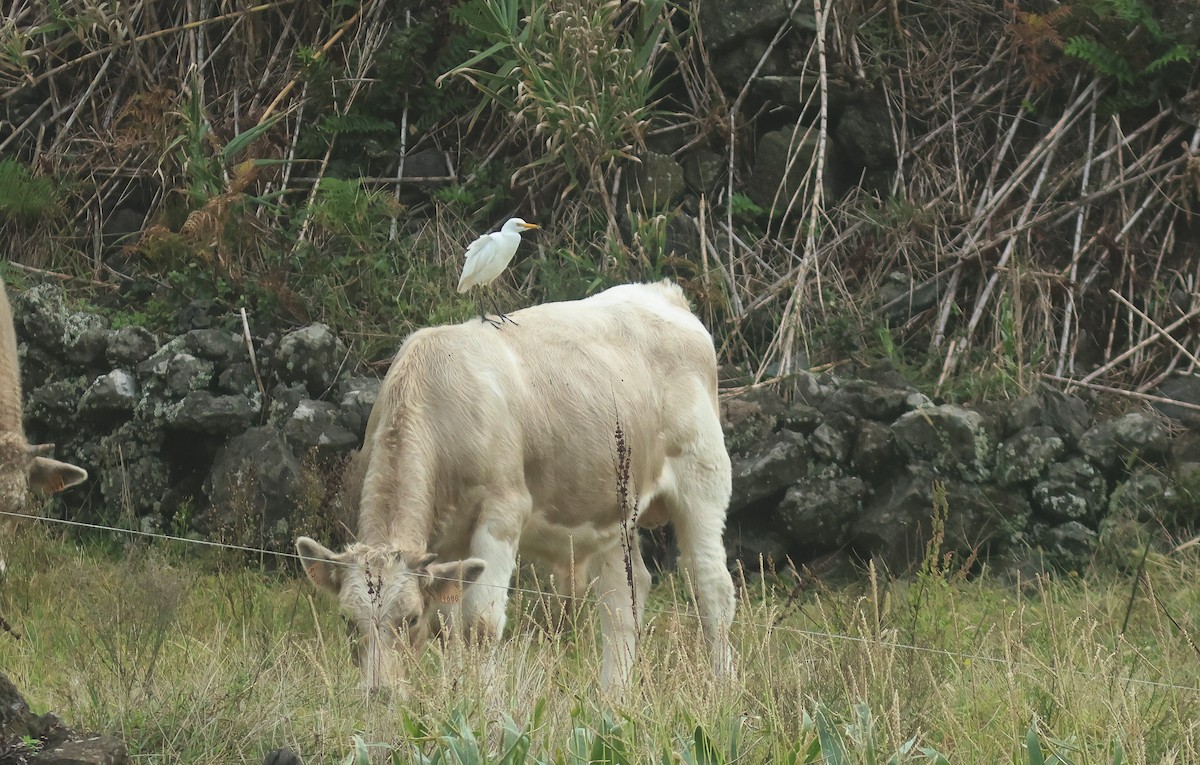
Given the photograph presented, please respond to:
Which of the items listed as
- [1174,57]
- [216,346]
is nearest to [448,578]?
[216,346]

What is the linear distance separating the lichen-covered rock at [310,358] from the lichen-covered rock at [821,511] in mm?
3239

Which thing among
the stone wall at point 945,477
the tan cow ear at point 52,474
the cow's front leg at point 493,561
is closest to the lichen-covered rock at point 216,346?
the tan cow ear at point 52,474

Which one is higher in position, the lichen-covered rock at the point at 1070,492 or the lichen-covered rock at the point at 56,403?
the lichen-covered rock at the point at 56,403

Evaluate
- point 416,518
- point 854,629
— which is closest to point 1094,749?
point 854,629

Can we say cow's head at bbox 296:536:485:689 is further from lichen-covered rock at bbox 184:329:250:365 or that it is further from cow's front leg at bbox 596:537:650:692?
lichen-covered rock at bbox 184:329:250:365

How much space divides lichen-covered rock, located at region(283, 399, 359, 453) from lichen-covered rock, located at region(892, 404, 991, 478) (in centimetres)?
365

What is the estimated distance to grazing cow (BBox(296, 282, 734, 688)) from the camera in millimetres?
5723

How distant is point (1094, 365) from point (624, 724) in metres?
7.42

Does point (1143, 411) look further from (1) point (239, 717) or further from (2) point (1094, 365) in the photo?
(1) point (239, 717)

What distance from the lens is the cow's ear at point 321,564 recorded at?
569 cm

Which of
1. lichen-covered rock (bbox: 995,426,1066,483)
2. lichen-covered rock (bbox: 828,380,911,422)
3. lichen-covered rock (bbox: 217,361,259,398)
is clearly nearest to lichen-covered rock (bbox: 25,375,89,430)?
lichen-covered rock (bbox: 217,361,259,398)

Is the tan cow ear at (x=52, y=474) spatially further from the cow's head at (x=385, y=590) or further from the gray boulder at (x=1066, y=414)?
the gray boulder at (x=1066, y=414)

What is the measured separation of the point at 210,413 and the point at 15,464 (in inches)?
111

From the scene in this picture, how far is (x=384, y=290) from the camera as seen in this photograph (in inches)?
408
